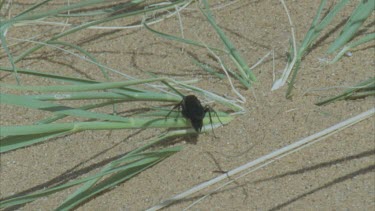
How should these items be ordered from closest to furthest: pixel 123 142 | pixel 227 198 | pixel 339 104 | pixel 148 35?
pixel 227 198 → pixel 339 104 → pixel 123 142 → pixel 148 35

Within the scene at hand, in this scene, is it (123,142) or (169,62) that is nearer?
A: (123,142)

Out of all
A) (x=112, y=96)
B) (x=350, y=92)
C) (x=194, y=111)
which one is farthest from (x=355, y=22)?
(x=112, y=96)

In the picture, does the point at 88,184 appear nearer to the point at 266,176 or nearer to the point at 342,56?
the point at 266,176

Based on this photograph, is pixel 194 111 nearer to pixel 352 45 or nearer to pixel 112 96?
pixel 112 96

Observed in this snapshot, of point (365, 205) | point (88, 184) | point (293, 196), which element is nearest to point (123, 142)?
point (88, 184)

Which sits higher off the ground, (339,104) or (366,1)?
(366,1)

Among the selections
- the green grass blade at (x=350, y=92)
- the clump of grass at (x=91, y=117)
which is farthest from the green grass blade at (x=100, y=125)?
the green grass blade at (x=350, y=92)

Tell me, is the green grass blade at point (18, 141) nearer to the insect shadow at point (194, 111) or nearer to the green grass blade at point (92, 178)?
the green grass blade at point (92, 178)
